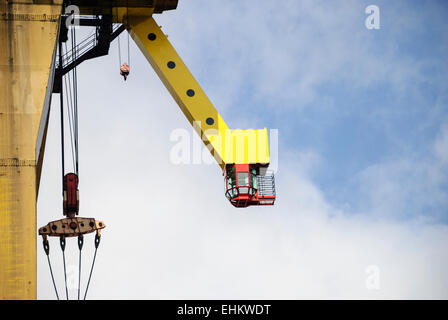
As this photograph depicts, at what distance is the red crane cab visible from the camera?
94.3 ft

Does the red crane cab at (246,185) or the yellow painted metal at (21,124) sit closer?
the yellow painted metal at (21,124)

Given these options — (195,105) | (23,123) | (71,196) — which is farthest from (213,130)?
(23,123)

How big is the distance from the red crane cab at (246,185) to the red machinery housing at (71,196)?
5.20 metres

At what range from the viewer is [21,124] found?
21750 millimetres

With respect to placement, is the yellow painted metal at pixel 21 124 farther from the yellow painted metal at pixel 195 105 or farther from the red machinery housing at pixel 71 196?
the yellow painted metal at pixel 195 105

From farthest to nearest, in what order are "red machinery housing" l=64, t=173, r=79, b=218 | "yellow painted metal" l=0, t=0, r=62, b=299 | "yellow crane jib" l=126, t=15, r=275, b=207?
"yellow crane jib" l=126, t=15, r=275, b=207 → "red machinery housing" l=64, t=173, r=79, b=218 → "yellow painted metal" l=0, t=0, r=62, b=299

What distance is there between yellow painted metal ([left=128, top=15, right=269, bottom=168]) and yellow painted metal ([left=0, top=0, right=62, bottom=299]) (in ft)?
24.1

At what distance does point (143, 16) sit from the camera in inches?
1198

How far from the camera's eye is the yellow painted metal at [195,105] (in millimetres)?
29219

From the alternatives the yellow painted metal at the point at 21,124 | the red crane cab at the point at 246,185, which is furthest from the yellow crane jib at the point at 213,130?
the yellow painted metal at the point at 21,124

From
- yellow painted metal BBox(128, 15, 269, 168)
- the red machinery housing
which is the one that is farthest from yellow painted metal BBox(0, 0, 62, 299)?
yellow painted metal BBox(128, 15, 269, 168)

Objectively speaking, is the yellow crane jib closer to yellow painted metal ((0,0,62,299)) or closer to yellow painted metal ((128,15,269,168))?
yellow painted metal ((128,15,269,168))

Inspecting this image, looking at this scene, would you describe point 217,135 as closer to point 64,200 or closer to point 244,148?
point 244,148
